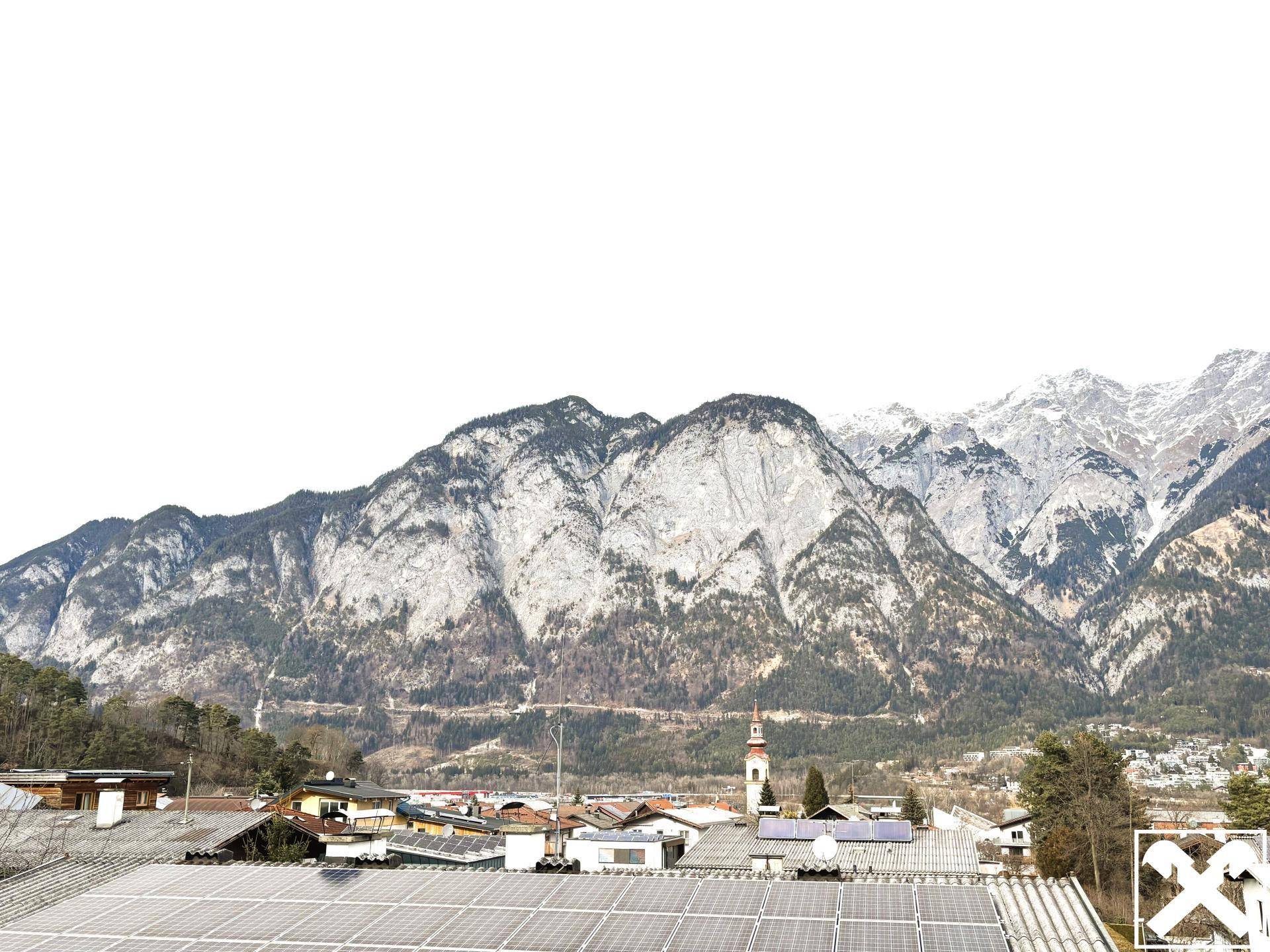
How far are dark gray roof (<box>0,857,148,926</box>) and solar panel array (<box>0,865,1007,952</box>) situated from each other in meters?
1.57

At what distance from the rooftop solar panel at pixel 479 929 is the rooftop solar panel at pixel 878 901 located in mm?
6944

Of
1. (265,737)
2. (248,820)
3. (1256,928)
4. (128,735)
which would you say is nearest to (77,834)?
(248,820)

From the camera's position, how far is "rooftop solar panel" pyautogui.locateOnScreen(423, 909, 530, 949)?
2261cm

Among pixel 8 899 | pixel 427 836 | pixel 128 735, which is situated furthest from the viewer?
pixel 128 735

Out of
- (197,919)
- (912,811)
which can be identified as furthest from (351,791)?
(197,919)

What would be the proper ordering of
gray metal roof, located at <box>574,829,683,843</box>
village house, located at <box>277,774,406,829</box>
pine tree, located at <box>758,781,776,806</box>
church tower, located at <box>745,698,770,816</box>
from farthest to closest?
church tower, located at <box>745,698,770,816</box> → pine tree, located at <box>758,781,776,806</box> → village house, located at <box>277,774,406,829</box> → gray metal roof, located at <box>574,829,683,843</box>

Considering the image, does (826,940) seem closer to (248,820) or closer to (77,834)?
(248,820)

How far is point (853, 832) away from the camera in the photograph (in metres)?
60.2

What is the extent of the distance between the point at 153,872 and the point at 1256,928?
2609cm

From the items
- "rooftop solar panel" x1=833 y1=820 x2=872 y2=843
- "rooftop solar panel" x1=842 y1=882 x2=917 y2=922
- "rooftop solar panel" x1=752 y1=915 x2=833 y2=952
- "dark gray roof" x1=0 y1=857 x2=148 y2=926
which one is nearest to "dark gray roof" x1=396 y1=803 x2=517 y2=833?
"rooftop solar panel" x1=833 y1=820 x2=872 y2=843

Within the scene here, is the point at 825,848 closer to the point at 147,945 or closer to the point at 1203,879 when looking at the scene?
the point at 1203,879

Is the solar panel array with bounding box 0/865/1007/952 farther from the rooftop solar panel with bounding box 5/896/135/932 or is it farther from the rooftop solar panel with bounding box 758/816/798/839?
the rooftop solar panel with bounding box 758/816/798/839

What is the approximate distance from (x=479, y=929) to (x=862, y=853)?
3886 cm

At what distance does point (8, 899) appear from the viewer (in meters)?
28.2
